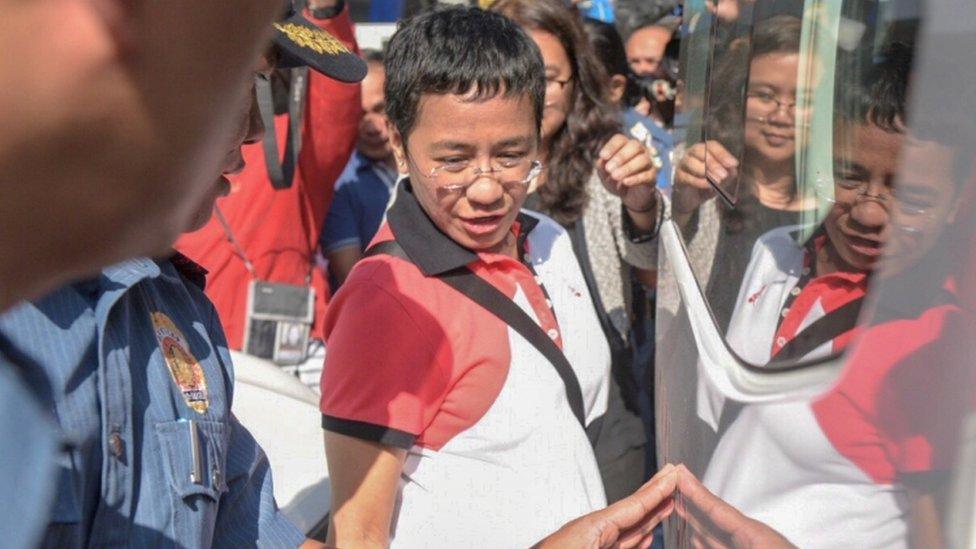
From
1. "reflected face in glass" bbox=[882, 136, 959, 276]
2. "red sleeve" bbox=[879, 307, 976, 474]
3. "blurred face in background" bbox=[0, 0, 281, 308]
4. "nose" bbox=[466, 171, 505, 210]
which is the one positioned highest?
"blurred face in background" bbox=[0, 0, 281, 308]

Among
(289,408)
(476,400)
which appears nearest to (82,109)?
(476,400)

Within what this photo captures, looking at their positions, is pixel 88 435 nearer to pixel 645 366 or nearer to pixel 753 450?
pixel 753 450

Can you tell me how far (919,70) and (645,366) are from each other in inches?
84.5

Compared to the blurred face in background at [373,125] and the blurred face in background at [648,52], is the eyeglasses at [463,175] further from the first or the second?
the blurred face in background at [648,52]

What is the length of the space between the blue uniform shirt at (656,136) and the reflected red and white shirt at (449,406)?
1817 mm

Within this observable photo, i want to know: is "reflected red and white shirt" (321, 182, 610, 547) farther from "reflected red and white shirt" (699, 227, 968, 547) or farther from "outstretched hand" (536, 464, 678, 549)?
"reflected red and white shirt" (699, 227, 968, 547)

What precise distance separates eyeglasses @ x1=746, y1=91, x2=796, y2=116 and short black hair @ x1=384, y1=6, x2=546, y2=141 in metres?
0.55

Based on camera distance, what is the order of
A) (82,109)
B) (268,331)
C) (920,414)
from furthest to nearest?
1. (268,331)
2. (920,414)
3. (82,109)

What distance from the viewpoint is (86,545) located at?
1.12 meters

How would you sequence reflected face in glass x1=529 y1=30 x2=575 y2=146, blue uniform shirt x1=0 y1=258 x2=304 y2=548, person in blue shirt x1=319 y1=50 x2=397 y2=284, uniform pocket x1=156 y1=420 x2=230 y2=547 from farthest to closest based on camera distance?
person in blue shirt x1=319 y1=50 x2=397 y2=284 → reflected face in glass x1=529 y1=30 x2=575 y2=146 → uniform pocket x1=156 y1=420 x2=230 y2=547 → blue uniform shirt x1=0 y1=258 x2=304 y2=548

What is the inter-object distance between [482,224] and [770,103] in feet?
2.32

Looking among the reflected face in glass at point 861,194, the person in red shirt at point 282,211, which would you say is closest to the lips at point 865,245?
the reflected face in glass at point 861,194

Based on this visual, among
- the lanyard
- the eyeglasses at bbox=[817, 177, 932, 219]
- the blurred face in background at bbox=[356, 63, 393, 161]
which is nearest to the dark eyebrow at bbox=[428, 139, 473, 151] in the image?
the eyeglasses at bbox=[817, 177, 932, 219]

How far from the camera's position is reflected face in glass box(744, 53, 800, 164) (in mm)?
1291
